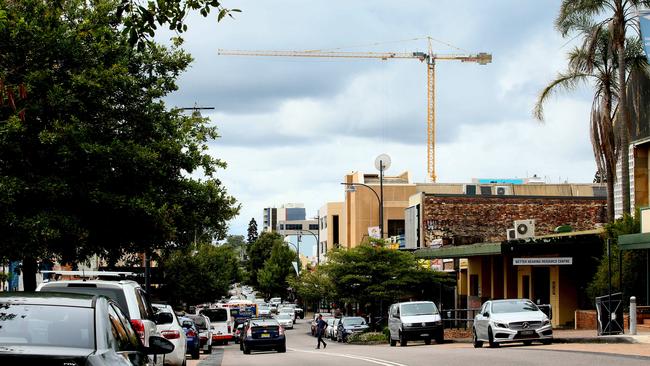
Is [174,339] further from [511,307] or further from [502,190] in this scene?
[502,190]

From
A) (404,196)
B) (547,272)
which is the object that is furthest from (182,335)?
(404,196)

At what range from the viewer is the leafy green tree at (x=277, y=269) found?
121 metres

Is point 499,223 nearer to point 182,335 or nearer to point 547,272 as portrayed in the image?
point 547,272

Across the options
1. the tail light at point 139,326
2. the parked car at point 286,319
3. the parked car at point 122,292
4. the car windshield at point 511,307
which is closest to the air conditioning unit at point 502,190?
the parked car at point 286,319

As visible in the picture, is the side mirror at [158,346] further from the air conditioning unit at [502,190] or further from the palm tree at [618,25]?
the air conditioning unit at [502,190]

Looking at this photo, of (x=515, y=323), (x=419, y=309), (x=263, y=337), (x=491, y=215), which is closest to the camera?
(x=515, y=323)

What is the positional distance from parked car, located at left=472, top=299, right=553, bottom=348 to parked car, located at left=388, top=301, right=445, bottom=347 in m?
6.85

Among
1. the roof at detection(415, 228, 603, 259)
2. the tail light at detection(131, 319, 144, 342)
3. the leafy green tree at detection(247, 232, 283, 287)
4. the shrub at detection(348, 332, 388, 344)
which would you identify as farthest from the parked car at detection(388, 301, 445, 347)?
the leafy green tree at detection(247, 232, 283, 287)

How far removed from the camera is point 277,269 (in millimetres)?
120875

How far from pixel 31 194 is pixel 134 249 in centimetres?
440

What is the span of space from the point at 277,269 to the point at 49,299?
371ft

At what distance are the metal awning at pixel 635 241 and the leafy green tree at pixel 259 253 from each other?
332ft

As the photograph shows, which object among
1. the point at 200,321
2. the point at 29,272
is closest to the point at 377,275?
the point at 200,321

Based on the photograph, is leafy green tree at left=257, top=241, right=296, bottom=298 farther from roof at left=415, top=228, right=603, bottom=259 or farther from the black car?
the black car
